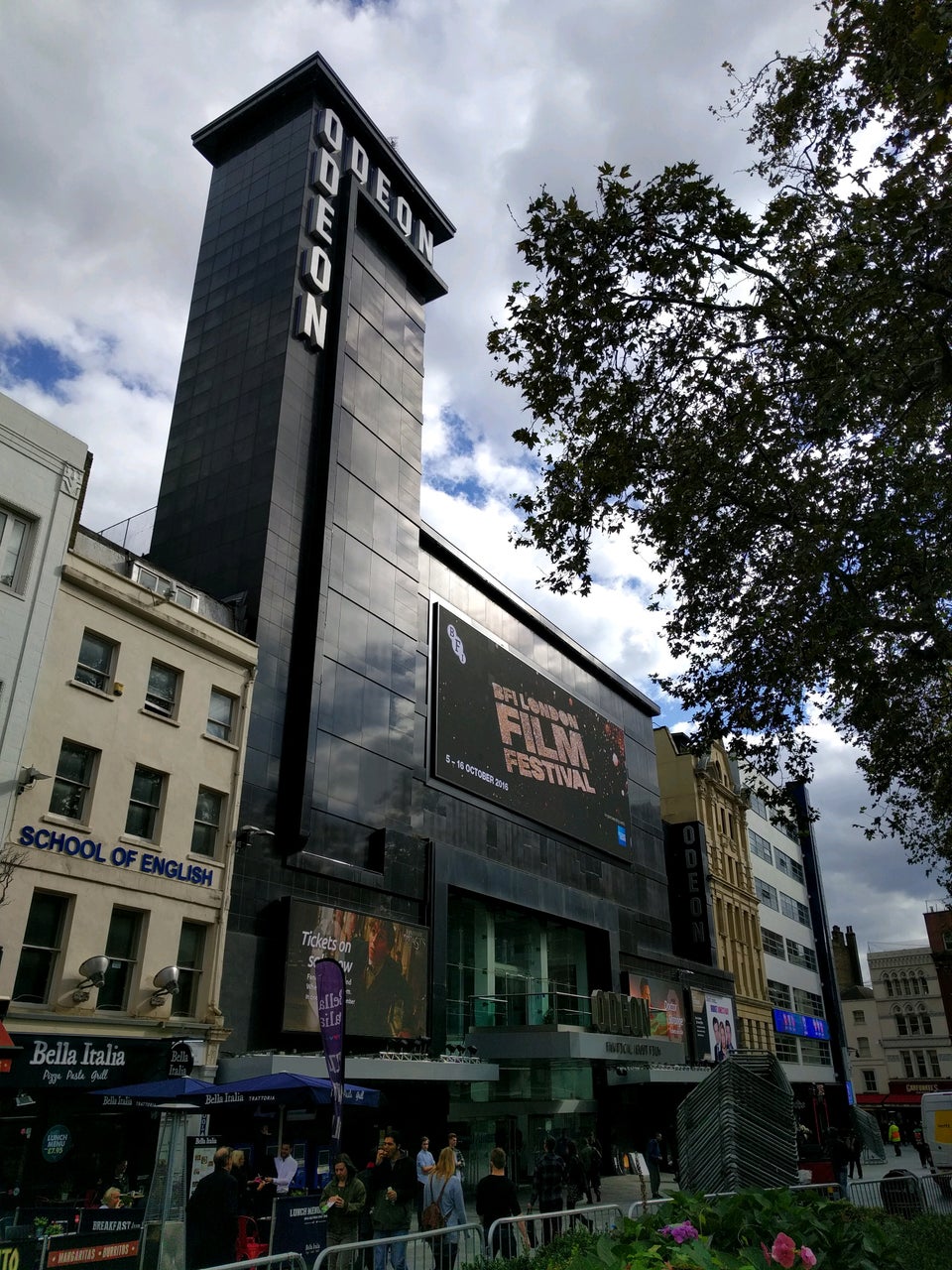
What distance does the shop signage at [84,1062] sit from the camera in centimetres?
1827

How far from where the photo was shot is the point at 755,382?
47.3ft

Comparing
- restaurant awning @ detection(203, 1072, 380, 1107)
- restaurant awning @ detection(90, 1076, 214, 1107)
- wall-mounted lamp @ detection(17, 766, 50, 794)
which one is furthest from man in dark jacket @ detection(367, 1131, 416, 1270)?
wall-mounted lamp @ detection(17, 766, 50, 794)

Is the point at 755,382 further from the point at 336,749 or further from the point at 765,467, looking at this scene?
the point at 336,749

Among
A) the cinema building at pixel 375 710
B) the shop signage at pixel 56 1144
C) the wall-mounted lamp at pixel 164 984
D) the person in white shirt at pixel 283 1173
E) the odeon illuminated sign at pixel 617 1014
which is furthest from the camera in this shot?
the odeon illuminated sign at pixel 617 1014

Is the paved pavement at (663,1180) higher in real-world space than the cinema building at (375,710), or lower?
lower

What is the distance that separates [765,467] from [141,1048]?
682 inches

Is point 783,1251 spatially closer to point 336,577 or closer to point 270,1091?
point 270,1091

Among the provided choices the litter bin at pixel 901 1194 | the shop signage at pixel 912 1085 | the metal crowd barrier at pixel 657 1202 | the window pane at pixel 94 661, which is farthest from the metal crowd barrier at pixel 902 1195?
the shop signage at pixel 912 1085

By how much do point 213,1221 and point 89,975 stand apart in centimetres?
1020

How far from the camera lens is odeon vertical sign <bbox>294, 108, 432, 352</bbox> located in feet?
108

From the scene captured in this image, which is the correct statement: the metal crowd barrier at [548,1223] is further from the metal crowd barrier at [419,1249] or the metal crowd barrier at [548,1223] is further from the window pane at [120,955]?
the window pane at [120,955]

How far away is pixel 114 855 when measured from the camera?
21.1 meters

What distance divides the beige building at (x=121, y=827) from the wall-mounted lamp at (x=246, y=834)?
0.22 metres

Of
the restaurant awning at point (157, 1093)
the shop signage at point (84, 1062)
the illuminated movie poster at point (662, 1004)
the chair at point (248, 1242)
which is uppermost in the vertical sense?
the illuminated movie poster at point (662, 1004)
